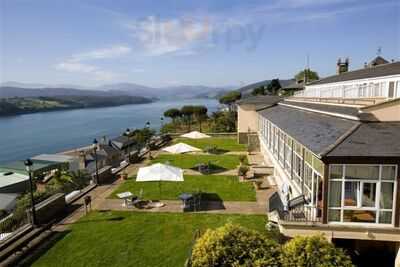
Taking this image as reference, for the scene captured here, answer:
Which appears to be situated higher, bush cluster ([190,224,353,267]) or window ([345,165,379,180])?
window ([345,165,379,180])

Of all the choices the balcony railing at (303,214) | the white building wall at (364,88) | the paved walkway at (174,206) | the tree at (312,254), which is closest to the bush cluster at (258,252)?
the tree at (312,254)

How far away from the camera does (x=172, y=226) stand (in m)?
12.6

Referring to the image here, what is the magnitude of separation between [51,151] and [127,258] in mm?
64971

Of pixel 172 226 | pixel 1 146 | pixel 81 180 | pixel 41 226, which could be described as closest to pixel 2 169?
pixel 81 180

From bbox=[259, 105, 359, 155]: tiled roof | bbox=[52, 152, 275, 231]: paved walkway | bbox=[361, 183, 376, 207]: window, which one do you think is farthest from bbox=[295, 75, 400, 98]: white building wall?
bbox=[361, 183, 376, 207]: window

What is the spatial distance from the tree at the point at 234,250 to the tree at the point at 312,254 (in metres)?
0.29

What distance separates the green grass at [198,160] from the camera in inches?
931

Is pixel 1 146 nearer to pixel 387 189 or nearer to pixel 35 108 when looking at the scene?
pixel 387 189

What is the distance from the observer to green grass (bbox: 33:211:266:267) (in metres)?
9.97

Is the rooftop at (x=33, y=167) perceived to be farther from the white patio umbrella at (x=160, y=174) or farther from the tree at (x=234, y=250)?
the tree at (x=234, y=250)

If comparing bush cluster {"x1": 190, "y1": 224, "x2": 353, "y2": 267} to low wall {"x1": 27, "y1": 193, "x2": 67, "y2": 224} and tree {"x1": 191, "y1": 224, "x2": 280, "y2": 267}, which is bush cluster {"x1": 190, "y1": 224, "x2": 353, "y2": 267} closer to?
tree {"x1": 191, "y1": 224, "x2": 280, "y2": 267}

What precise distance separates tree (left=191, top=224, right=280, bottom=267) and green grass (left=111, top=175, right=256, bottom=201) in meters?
8.64

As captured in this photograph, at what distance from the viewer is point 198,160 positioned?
25.8 metres

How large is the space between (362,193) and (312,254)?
383 cm
